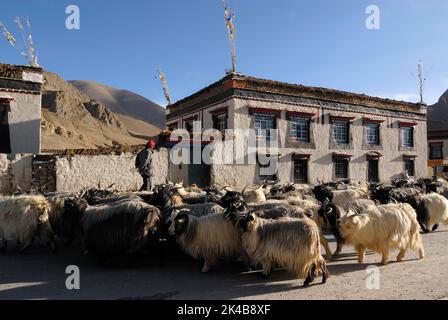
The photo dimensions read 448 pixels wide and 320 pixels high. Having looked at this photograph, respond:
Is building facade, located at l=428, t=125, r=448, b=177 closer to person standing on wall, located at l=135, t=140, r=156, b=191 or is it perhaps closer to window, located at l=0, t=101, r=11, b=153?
person standing on wall, located at l=135, t=140, r=156, b=191

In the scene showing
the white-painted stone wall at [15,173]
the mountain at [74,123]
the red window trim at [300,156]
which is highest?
the mountain at [74,123]

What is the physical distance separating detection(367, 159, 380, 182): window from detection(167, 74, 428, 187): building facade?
0.06m

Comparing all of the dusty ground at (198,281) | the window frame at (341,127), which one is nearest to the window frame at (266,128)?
the window frame at (341,127)

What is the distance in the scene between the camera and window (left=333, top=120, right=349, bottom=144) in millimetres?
21391

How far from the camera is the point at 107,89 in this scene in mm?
154375

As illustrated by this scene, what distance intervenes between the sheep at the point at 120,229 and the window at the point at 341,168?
17508 millimetres

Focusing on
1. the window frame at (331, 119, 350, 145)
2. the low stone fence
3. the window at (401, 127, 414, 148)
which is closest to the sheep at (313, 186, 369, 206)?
the low stone fence

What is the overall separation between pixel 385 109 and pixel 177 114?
552 inches

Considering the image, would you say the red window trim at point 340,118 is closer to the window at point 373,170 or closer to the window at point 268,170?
the window at point 373,170

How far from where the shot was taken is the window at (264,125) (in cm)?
1850

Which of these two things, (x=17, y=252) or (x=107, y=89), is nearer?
(x=17, y=252)

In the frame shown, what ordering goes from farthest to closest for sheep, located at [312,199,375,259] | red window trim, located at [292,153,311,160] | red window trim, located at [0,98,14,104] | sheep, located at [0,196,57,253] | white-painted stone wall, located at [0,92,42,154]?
red window trim, located at [292,153,311,160] < white-painted stone wall, located at [0,92,42,154] < red window trim, located at [0,98,14,104] < sheep, located at [0,196,57,253] < sheep, located at [312,199,375,259]

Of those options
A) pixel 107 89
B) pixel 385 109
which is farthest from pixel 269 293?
pixel 107 89
